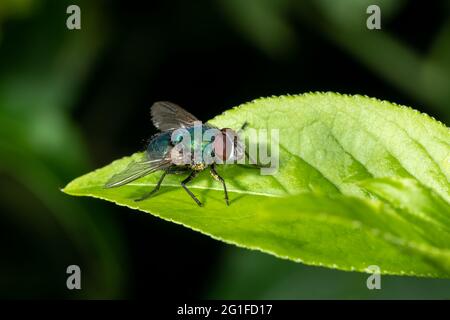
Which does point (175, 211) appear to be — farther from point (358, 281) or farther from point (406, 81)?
point (406, 81)

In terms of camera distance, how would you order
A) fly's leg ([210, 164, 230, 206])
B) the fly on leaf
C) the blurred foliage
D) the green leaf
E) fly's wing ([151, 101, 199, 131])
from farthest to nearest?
the blurred foliage
fly's wing ([151, 101, 199, 131])
the fly on leaf
fly's leg ([210, 164, 230, 206])
the green leaf

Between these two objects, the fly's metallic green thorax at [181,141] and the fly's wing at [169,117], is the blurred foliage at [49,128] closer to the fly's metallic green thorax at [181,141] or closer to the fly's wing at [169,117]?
the fly's wing at [169,117]

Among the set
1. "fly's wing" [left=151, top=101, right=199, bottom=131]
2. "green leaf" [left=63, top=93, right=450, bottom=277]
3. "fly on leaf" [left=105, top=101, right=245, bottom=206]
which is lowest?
"green leaf" [left=63, top=93, right=450, bottom=277]

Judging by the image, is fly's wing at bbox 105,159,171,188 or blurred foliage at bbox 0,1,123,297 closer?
fly's wing at bbox 105,159,171,188

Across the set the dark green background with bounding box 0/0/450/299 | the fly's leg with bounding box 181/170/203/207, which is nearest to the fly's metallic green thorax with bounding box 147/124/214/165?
the fly's leg with bounding box 181/170/203/207

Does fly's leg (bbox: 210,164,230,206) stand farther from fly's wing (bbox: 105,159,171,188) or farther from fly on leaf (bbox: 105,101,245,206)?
fly's wing (bbox: 105,159,171,188)

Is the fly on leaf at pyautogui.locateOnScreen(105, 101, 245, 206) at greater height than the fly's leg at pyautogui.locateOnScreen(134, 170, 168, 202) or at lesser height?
greater

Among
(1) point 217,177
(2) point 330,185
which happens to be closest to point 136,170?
(1) point 217,177

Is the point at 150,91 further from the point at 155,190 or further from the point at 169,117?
the point at 155,190
